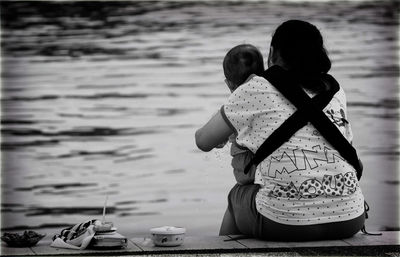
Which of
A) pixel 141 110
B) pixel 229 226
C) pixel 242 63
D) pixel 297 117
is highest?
pixel 242 63

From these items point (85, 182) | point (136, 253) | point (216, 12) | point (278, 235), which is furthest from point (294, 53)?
point (216, 12)

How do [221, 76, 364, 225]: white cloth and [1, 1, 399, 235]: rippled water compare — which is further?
[1, 1, 399, 235]: rippled water

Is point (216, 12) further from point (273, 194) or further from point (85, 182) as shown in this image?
point (273, 194)

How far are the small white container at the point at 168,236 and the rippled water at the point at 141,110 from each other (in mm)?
517

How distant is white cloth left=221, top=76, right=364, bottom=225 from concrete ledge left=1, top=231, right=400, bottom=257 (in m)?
0.10

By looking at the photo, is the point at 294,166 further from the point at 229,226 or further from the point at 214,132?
the point at 229,226

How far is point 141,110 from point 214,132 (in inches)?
246

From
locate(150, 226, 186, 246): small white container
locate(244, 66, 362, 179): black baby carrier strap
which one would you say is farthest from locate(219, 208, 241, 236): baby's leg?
locate(244, 66, 362, 179): black baby carrier strap

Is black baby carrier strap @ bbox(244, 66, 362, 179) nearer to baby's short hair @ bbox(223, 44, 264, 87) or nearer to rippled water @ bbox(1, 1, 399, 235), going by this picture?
baby's short hair @ bbox(223, 44, 264, 87)

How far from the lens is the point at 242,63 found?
3900 mm

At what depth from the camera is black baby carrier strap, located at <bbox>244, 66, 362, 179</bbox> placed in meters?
3.47

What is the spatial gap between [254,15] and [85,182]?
13.3 meters

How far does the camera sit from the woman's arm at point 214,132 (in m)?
3.63

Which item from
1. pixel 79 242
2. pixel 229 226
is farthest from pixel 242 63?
pixel 79 242
